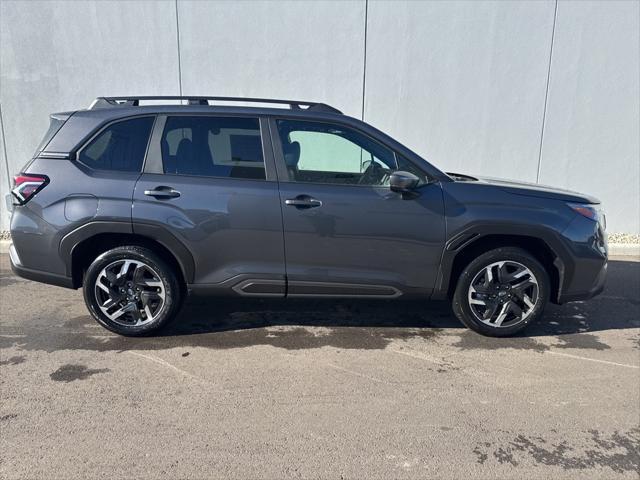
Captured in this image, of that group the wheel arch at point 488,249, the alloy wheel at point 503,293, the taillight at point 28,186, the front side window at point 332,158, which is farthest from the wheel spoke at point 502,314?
the taillight at point 28,186

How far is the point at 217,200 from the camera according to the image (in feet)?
11.7

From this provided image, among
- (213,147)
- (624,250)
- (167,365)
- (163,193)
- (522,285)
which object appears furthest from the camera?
(624,250)

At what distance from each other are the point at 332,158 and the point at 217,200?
1.01 m

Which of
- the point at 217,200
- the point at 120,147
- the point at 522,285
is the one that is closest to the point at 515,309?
the point at 522,285

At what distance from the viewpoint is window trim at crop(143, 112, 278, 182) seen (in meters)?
3.64

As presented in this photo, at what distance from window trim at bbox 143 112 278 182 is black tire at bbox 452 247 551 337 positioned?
1797mm

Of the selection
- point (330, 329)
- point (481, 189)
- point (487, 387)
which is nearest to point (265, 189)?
point (330, 329)

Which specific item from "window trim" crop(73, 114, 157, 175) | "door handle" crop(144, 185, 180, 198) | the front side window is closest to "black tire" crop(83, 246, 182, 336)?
"door handle" crop(144, 185, 180, 198)

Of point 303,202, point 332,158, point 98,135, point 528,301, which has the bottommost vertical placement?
point 528,301

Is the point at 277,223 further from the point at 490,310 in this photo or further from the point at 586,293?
the point at 586,293

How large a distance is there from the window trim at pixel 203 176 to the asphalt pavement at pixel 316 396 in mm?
1369

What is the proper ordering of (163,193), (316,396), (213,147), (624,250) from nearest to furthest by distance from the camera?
(316,396) < (163,193) < (213,147) < (624,250)

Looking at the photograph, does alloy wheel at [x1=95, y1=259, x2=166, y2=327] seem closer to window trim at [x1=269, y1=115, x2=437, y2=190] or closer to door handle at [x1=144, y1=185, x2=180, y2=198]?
door handle at [x1=144, y1=185, x2=180, y2=198]

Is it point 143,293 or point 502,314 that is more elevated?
point 143,293
